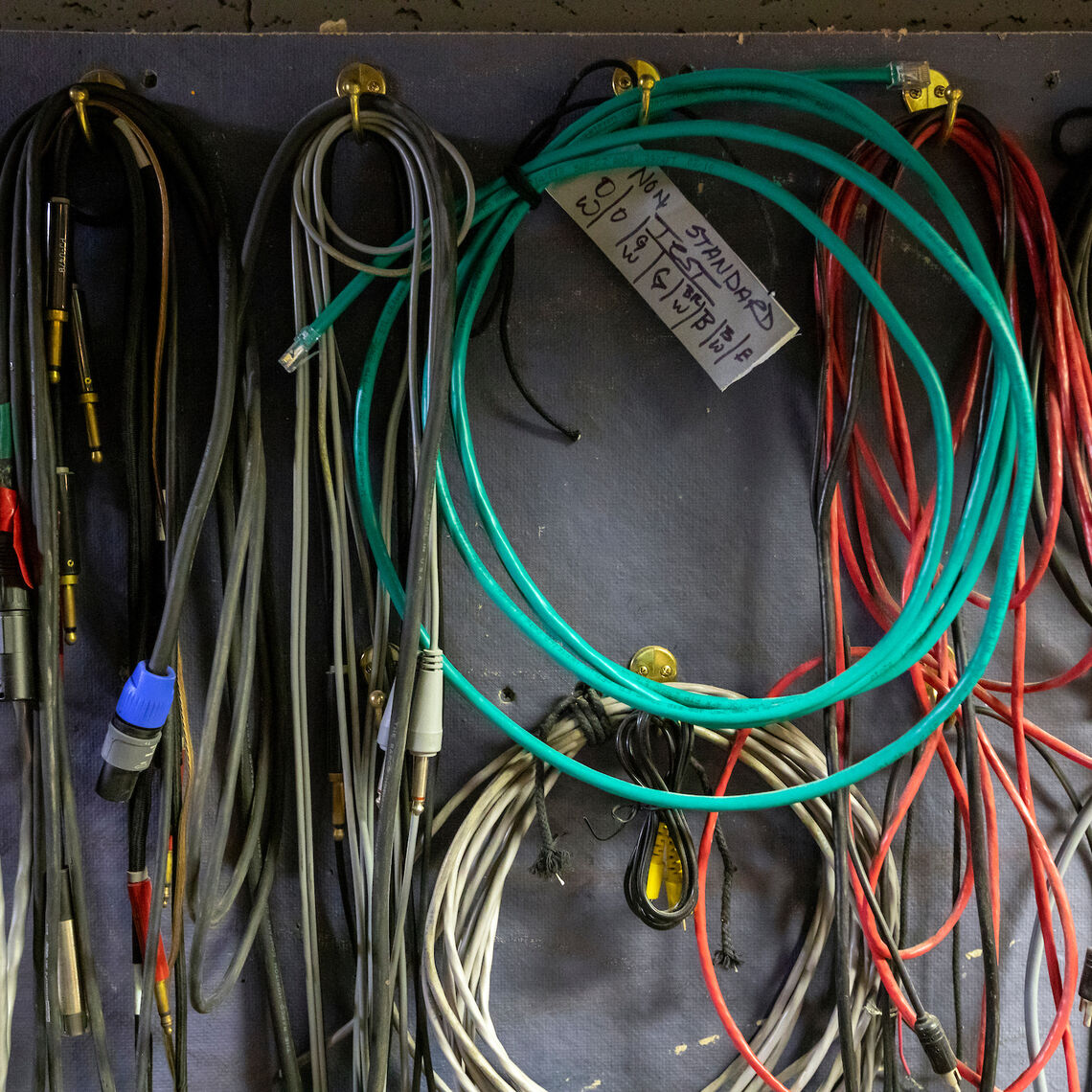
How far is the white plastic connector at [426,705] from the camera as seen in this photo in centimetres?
79

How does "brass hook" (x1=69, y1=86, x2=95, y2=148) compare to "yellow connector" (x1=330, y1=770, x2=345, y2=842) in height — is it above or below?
above

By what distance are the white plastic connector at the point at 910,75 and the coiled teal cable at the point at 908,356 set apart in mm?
14

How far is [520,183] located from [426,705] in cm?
58

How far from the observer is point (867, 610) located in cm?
97

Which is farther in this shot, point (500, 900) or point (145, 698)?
point (500, 900)

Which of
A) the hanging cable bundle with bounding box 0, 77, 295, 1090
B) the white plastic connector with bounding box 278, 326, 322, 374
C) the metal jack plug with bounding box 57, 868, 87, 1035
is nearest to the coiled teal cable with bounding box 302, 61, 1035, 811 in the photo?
the white plastic connector with bounding box 278, 326, 322, 374

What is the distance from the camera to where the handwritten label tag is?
36.7 inches

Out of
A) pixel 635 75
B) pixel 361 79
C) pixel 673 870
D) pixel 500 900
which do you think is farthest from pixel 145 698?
pixel 635 75

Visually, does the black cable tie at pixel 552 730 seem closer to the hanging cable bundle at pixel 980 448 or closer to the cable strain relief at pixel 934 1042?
the hanging cable bundle at pixel 980 448

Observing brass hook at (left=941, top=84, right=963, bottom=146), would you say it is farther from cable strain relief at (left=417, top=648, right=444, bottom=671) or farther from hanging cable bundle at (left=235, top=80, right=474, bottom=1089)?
cable strain relief at (left=417, top=648, right=444, bottom=671)

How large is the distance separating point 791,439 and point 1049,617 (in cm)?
40

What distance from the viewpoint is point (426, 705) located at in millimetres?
792

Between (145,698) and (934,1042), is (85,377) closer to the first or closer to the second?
(145,698)

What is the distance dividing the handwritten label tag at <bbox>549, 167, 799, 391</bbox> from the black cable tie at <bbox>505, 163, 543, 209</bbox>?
0.19 ft
